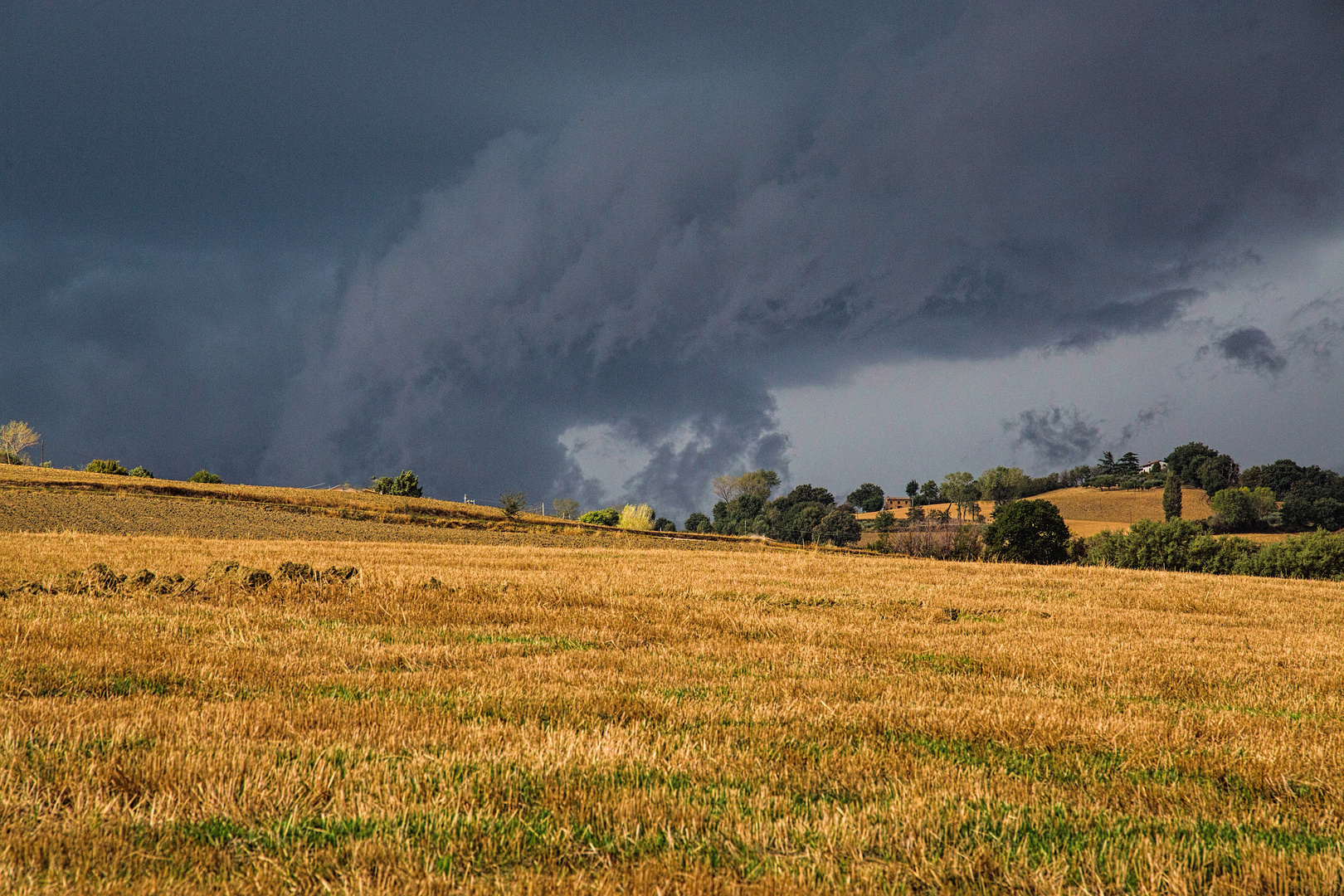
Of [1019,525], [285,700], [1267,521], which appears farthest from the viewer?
[1267,521]

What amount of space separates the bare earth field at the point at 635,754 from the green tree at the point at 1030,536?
6513cm

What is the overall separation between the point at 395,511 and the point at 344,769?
292ft

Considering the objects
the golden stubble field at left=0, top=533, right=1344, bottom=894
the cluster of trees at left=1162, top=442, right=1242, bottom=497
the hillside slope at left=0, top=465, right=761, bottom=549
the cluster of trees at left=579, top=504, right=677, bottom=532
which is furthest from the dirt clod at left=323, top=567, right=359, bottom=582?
the cluster of trees at left=1162, top=442, right=1242, bottom=497

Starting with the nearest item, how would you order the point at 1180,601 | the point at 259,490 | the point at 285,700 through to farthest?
the point at 285,700, the point at 1180,601, the point at 259,490

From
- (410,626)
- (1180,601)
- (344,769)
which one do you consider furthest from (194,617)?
(1180,601)

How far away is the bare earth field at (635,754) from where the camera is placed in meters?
4.36

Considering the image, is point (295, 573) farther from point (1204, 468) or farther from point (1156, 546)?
point (1204, 468)

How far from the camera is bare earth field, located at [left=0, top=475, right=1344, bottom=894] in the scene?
4359 millimetres

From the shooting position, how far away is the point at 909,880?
4.27 m

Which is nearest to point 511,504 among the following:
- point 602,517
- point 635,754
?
point 602,517

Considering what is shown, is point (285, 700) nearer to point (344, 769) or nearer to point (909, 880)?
point (344, 769)

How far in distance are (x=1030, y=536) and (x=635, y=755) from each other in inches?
3116

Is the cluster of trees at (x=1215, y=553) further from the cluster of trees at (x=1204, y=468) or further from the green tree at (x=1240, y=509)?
the cluster of trees at (x=1204, y=468)

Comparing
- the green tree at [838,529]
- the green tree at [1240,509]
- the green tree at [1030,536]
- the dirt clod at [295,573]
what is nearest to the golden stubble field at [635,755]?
the dirt clod at [295,573]
